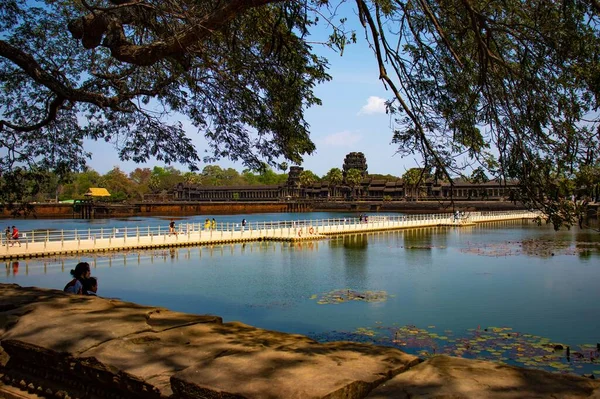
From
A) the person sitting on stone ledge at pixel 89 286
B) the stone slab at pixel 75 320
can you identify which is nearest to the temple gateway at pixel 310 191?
the person sitting on stone ledge at pixel 89 286

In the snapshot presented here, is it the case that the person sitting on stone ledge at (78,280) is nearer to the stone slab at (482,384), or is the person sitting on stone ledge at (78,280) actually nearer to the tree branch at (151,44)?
the tree branch at (151,44)

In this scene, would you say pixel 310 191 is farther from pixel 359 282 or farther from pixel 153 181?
pixel 359 282

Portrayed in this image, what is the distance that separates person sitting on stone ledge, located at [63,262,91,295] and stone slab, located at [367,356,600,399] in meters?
6.36

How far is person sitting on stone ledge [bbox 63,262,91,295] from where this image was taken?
8.45 meters

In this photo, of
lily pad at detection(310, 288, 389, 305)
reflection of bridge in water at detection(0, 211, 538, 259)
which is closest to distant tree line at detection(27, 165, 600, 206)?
reflection of bridge in water at detection(0, 211, 538, 259)

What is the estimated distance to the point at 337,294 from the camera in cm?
1764

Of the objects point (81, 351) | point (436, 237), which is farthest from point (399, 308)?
Answer: point (436, 237)

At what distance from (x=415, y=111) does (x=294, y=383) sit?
4344 mm

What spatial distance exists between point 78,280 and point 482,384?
713cm

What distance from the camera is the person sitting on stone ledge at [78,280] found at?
8445 mm

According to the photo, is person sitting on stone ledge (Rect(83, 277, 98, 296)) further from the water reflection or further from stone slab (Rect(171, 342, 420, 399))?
stone slab (Rect(171, 342, 420, 399))

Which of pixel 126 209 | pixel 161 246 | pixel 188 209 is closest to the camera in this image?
pixel 161 246

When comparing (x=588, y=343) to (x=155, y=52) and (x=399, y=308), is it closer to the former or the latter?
(x=399, y=308)

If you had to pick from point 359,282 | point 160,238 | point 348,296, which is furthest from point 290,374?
point 160,238
